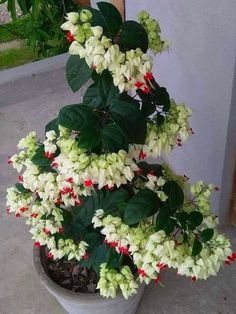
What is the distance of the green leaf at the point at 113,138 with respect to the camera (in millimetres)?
1076

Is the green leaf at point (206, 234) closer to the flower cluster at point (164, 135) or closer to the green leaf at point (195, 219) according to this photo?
the green leaf at point (195, 219)

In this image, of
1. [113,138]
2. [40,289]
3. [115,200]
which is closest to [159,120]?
[113,138]

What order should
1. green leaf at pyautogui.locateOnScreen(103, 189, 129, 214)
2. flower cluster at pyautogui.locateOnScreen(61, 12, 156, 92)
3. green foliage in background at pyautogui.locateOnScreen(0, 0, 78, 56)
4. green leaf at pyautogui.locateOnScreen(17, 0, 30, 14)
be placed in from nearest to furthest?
flower cluster at pyautogui.locateOnScreen(61, 12, 156, 92) < green leaf at pyautogui.locateOnScreen(103, 189, 129, 214) < green leaf at pyautogui.locateOnScreen(17, 0, 30, 14) < green foliage in background at pyautogui.locateOnScreen(0, 0, 78, 56)

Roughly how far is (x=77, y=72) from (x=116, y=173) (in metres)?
0.25

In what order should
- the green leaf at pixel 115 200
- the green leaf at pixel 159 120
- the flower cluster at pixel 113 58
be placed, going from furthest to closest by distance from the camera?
1. the green leaf at pixel 115 200
2. the green leaf at pixel 159 120
3. the flower cluster at pixel 113 58

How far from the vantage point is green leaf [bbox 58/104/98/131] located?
1.06 meters

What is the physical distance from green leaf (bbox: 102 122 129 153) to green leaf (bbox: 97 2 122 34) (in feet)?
0.71

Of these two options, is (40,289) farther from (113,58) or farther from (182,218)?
(113,58)

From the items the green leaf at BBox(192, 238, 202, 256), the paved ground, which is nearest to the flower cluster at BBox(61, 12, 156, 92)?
the green leaf at BBox(192, 238, 202, 256)

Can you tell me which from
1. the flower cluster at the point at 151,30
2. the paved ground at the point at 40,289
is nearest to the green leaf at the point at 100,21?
the flower cluster at the point at 151,30

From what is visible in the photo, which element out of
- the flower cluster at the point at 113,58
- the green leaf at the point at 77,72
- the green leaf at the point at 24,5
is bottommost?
the green leaf at the point at 24,5

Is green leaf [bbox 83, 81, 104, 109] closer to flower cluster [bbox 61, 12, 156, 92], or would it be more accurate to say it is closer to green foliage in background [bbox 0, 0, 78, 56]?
flower cluster [bbox 61, 12, 156, 92]

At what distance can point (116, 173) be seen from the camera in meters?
1.08

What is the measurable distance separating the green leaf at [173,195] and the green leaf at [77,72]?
1.18ft
